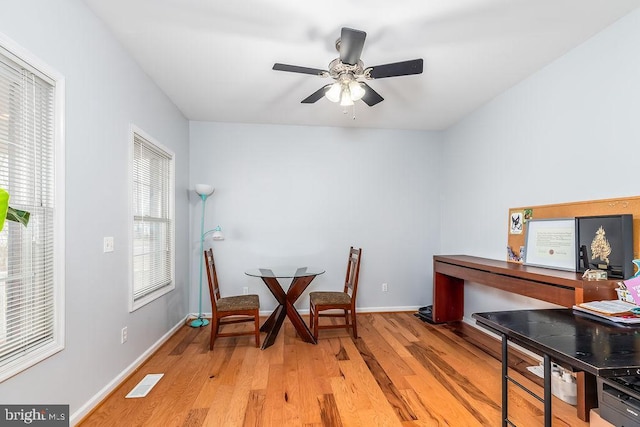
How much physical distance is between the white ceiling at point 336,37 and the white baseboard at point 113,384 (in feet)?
8.11

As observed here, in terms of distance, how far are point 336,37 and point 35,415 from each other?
281 centimetres

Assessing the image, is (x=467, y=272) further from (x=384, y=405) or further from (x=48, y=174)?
(x=48, y=174)

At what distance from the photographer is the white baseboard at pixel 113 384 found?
1.79 m

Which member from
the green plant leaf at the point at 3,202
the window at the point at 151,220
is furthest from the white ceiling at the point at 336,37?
the green plant leaf at the point at 3,202

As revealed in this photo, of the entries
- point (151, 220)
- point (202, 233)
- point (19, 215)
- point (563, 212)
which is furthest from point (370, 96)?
point (202, 233)

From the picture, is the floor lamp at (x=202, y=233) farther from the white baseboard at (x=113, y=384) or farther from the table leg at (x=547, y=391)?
the table leg at (x=547, y=391)

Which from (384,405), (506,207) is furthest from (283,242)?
(506,207)

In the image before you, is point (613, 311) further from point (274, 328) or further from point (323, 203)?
point (323, 203)

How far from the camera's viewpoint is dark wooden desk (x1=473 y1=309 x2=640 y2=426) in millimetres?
1084

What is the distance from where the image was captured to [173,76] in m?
2.71

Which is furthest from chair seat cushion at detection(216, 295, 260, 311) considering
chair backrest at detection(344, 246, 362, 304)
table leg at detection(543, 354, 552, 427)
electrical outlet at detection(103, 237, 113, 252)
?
table leg at detection(543, 354, 552, 427)

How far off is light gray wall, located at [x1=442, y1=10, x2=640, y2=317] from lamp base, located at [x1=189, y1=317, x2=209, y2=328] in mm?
3181

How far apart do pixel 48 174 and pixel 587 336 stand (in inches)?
109

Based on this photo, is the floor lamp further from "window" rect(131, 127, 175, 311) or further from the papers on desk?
the papers on desk
